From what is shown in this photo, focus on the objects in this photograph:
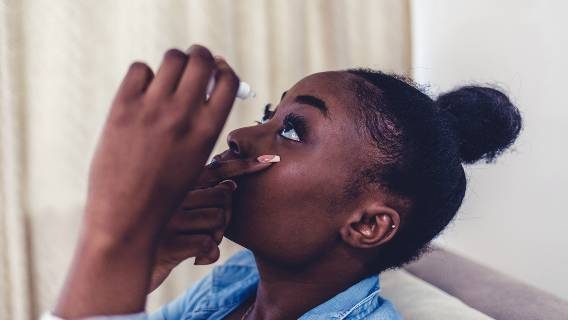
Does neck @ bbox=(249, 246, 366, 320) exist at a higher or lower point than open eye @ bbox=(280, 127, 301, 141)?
lower

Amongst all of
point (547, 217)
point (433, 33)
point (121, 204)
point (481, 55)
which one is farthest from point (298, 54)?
point (121, 204)

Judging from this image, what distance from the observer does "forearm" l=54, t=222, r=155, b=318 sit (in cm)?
56

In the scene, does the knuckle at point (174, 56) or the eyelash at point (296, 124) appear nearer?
the knuckle at point (174, 56)

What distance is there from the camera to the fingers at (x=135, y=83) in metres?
0.57

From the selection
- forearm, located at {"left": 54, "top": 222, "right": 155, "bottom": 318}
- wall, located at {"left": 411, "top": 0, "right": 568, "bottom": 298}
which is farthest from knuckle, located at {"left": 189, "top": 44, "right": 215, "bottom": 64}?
wall, located at {"left": 411, "top": 0, "right": 568, "bottom": 298}

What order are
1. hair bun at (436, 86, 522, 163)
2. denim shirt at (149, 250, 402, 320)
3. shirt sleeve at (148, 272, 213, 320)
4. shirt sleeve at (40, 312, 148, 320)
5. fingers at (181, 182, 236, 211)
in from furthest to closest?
shirt sleeve at (148, 272, 213, 320) → hair bun at (436, 86, 522, 163) → denim shirt at (149, 250, 402, 320) → fingers at (181, 182, 236, 211) → shirt sleeve at (40, 312, 148, 320)

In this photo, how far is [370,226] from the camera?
3.00 ft

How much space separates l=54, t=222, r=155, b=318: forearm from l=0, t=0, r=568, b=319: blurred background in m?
0.97

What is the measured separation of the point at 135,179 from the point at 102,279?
103 mm

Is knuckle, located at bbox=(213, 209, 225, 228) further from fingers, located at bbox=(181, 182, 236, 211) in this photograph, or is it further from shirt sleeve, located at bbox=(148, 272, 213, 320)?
shirt sleeve, located at bbox=(148, 272, 213, 320)

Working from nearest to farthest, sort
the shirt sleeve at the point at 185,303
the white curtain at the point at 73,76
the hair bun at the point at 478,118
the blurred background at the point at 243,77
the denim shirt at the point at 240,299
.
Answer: the denim shirt at the point at 240,299 → the hair bun at the point at 478,118 → the shirt sleeve at the point at 185,303 → the blurred background at the point at 243,77 → the white curtain at the point at 73,76

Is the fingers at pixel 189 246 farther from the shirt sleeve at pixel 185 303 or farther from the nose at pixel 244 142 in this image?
the shirt sleeve at pixel 185 303

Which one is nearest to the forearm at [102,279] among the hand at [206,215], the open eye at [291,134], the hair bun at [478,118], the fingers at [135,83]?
the fingers at [135,83]

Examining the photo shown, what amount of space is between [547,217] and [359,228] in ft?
1.83
